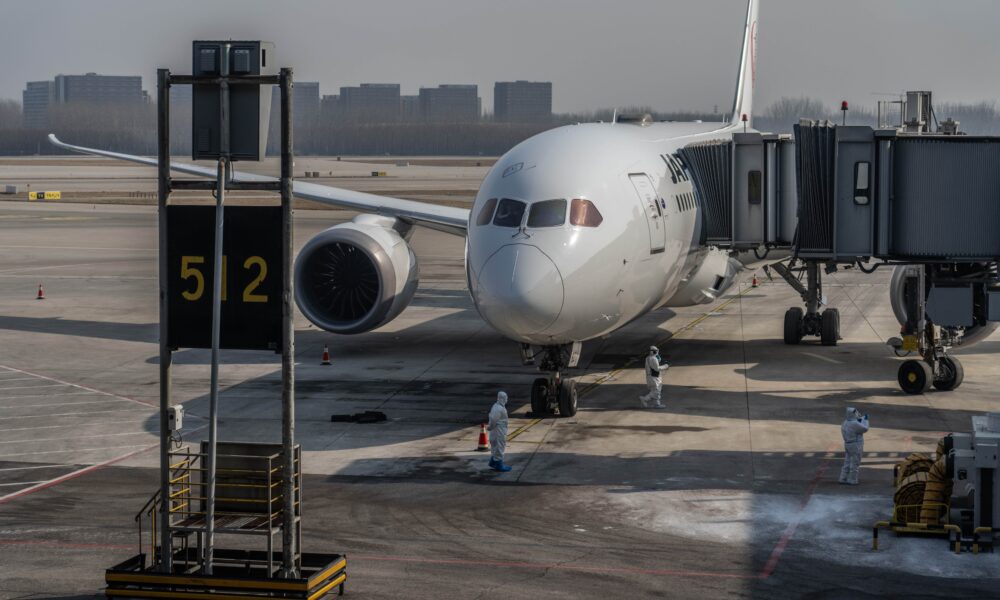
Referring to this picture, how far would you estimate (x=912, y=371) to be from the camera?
29.6m

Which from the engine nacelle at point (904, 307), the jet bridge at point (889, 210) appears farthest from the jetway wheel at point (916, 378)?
the engine nacelle at point (904, 307)

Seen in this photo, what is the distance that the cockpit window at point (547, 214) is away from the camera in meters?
25.6

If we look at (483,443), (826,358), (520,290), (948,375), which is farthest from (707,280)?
(483,443)

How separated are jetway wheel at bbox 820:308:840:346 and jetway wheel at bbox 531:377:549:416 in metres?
12.2

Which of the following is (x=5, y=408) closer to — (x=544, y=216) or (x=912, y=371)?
(x=544, y=216)

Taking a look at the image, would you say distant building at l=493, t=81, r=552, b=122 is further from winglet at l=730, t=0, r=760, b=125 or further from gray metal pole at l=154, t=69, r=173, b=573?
gray metal pole at l=154, t=69, r=173, b=573

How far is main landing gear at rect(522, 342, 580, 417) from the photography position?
27.1 metres

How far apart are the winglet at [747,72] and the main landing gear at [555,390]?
17444 mm

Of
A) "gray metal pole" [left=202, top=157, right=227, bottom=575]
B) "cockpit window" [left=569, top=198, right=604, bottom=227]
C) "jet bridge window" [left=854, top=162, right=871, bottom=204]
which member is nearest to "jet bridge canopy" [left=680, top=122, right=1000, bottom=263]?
"jet bridge window" [left=854, top=162, right=871, bottom=204]

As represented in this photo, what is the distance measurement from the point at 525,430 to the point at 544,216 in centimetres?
407

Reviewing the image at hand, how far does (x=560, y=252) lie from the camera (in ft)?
82.5

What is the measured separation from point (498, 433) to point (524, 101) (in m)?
131

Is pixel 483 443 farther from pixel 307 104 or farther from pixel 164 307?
pixel 307 104

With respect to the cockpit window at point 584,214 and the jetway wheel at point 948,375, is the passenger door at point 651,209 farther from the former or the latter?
the jetway wheel at point 948,375
